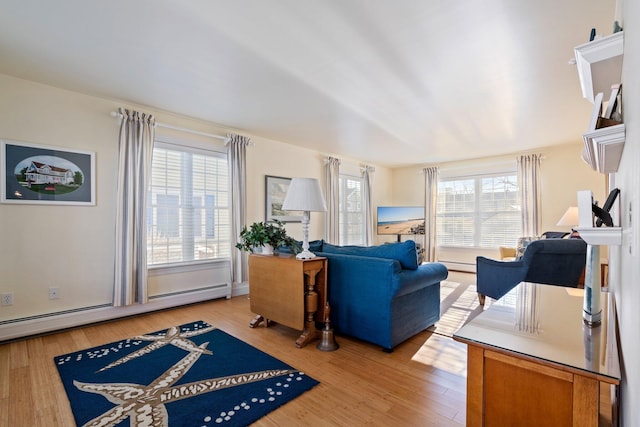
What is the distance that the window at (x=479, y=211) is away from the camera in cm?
588

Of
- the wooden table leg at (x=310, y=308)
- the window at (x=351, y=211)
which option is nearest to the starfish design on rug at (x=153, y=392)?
the wooden table leg at (x=310, y=308)

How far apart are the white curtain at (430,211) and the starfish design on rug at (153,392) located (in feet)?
17.2

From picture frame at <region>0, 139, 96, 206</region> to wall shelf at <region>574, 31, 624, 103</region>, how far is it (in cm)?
400

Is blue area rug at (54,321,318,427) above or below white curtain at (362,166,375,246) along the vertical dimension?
below

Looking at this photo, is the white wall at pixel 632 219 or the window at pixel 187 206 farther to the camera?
the window at pixel 187 206

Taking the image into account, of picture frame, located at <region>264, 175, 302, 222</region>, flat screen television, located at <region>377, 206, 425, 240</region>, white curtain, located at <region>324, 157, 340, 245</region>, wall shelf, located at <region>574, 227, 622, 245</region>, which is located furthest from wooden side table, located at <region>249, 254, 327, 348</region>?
flat screen television, located at <region>377, 206, 425, 240</region>

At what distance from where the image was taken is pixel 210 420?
1.67 metres

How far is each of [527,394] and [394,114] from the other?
129 inches

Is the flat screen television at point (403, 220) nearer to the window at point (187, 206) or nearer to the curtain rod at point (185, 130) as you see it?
the window at point (187, 206)

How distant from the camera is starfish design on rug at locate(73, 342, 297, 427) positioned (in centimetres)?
167

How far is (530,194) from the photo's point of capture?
5.49 metres

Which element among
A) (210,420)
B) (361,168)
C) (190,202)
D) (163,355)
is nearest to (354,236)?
(361,168)

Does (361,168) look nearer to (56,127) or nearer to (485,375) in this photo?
(56,127)

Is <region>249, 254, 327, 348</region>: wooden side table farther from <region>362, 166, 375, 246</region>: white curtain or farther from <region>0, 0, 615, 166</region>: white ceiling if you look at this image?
<region>362, 166, 375, 246</region>: white curtain
